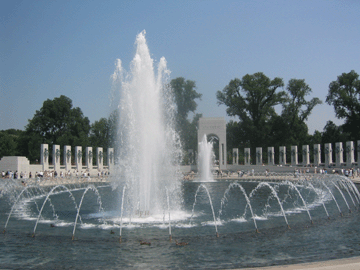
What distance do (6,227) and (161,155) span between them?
22.3ft

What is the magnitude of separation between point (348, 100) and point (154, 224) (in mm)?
46129

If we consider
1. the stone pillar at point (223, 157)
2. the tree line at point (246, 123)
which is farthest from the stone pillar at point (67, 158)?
the stone pillar at point (223, 157)

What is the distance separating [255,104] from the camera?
197 feet

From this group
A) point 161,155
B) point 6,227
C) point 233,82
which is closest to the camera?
point 6,227

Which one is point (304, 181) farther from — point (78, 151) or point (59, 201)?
point (78, 151)

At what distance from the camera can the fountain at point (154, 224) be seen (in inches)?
344

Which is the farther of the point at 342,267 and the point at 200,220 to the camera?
the point at 200,220

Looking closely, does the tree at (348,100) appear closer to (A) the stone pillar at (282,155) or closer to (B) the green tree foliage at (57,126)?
(A) the stone pillar at (282,155)

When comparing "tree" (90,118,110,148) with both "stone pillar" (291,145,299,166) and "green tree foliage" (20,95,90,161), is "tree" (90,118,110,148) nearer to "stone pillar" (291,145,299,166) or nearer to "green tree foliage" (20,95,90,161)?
"green tree foliage" (20,95,90,161)

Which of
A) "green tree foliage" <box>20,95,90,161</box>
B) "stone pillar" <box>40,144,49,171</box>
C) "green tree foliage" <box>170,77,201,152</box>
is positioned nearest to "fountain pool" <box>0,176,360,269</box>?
"stone pillar" <box>40,144,49,171</box>

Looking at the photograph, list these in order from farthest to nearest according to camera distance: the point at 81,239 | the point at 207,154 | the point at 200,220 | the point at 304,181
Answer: the point at 207,154, the point at 304,181, the point at 200,220, the point at 81,239

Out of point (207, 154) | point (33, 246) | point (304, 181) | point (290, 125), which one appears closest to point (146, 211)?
point (33, 246)

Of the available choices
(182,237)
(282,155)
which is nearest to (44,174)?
(182,237)

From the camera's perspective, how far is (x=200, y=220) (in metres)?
13.7
